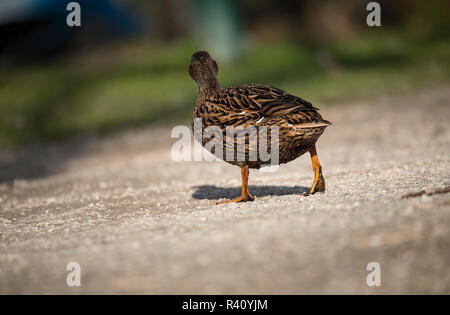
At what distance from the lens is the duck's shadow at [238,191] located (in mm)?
7492

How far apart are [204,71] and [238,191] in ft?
6.08

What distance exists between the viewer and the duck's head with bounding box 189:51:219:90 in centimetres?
714

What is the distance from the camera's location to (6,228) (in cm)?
661

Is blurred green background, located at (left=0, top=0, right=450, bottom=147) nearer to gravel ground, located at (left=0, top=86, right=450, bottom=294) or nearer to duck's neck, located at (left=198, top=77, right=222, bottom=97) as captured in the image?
gravel ground, located at (left=0, top=86, right=450, bottom=294)

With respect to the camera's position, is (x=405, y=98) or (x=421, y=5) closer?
(x=405, y=98)

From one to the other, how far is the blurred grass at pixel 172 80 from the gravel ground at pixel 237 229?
6.94m

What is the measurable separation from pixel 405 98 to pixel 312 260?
1239 centimetres

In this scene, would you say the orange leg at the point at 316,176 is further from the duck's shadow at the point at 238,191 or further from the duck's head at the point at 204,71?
the duck's head at the point at 204,71

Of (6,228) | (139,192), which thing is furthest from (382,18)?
(6,228)

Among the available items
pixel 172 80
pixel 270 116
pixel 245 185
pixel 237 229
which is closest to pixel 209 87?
pixel 270 116

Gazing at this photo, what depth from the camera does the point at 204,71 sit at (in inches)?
283

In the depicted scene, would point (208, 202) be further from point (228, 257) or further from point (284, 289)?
point (284, 289)
